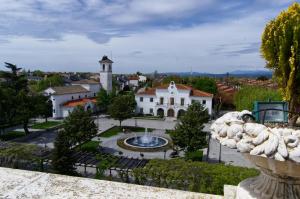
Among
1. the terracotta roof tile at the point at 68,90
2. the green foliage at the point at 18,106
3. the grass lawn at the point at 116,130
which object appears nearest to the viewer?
the green foliage at the point at 18,106

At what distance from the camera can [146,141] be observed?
85.3 feet

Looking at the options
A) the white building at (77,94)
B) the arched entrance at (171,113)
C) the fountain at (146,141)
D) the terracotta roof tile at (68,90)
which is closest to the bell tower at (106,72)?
the white building at (77,94)

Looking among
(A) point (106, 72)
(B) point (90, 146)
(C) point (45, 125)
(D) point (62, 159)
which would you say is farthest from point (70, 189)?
(A) point (106, 72)

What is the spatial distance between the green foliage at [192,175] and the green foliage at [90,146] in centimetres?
1011

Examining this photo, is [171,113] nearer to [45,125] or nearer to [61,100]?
[61,100]

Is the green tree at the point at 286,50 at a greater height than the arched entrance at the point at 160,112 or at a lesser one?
greater

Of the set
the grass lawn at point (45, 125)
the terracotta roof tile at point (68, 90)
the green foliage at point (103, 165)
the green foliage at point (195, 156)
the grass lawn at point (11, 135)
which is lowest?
the green foliage at point (195, 156)

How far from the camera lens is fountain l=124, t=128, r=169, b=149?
24.1 meters

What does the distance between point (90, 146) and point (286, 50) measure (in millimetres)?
22027

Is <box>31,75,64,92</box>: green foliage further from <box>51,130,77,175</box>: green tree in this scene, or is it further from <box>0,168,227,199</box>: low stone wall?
<box>0,168,227,199</box>: low stone wall

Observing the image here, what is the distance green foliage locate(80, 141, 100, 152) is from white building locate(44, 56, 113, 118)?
30.6 ft

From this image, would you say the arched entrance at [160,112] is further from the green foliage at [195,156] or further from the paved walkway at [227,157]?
the green foliage at [195,156]

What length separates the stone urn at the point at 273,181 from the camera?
2.38 m

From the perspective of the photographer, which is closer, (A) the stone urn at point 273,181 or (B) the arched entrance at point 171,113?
(A) the stone urn at point 273,181
